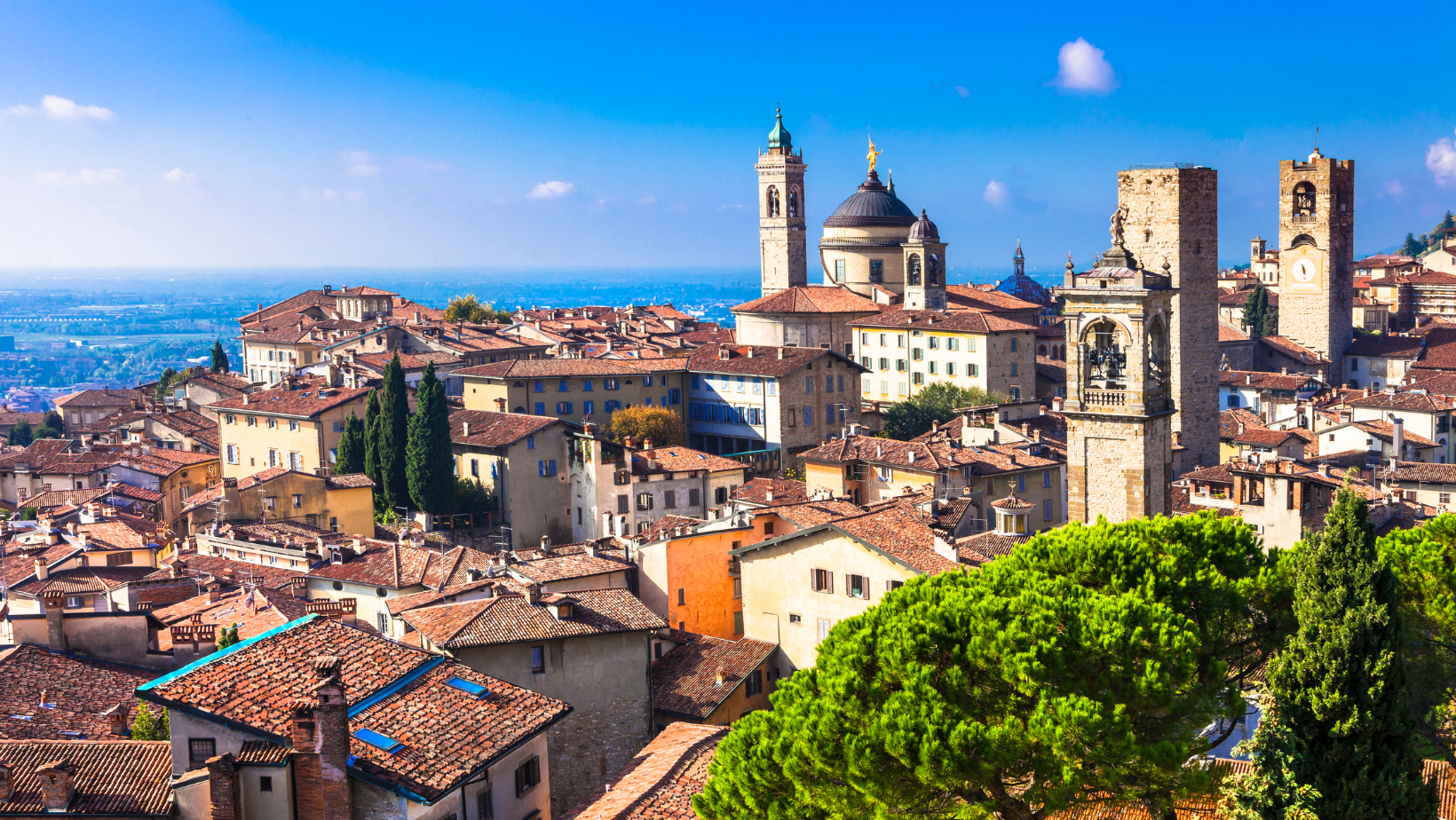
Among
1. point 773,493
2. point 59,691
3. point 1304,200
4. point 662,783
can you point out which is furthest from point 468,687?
point 1304,200

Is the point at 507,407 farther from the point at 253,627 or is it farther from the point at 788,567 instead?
the point at 253,627

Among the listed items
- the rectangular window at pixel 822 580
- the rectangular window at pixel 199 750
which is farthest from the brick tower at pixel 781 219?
the rectangular window at pixel 199 750

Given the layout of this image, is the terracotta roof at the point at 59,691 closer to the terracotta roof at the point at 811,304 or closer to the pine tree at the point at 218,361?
the terracotta roof at the point at 811,304

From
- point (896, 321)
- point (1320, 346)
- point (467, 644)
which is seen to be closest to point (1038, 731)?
point (467, 644)

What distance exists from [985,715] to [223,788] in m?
7.77

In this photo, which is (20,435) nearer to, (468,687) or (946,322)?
(946,322)

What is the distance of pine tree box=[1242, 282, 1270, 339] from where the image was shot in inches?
3479

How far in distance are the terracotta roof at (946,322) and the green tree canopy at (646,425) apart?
1448 centimetres

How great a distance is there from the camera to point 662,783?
64.3 ft

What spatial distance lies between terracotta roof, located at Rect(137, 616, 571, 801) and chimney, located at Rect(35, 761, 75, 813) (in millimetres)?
1123

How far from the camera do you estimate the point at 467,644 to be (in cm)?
2339

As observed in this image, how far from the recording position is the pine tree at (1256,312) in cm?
8838

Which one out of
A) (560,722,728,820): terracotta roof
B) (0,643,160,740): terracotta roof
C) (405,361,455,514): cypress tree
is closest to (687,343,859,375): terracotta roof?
(405,361,455,514): cypress tree

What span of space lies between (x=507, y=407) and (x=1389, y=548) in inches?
1541
